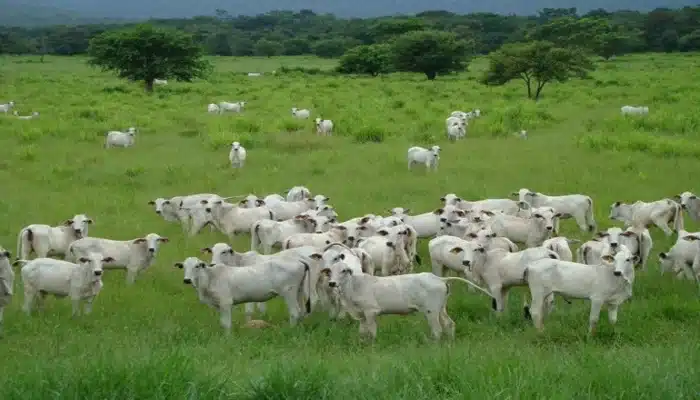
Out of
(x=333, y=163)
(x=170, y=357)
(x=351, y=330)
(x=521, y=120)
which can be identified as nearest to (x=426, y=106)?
(x=521, y=120)

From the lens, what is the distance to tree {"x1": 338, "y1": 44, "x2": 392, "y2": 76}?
5153 cm

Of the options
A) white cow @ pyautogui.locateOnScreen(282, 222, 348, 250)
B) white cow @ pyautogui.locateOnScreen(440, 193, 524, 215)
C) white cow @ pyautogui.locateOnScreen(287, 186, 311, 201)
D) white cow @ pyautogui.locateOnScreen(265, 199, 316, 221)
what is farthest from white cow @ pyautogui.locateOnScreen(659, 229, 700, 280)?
white cow @ pyautogui.locateOnScreen(287, 186, 311, 201)

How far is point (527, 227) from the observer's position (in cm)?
1280

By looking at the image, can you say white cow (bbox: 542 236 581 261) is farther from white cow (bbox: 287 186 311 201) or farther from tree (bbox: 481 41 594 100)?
tree (bbox: 481 41 594 100)

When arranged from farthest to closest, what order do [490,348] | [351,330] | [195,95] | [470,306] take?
[195,95] → [470,306] → [351,330] → [490,348]

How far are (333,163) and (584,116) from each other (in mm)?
11182

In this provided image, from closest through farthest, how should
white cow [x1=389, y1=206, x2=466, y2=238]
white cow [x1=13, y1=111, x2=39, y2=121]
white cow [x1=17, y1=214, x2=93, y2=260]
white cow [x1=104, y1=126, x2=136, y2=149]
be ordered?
white cow [x1=17, y1=214, x2=93, y2=260] → white cow [x1=389, y1=206, x2=466, y2=238] → white cow [x1=104, y1=126, x2=136, y2=149] → white cow [x1=13, y1=111, x2=39, y2=121]

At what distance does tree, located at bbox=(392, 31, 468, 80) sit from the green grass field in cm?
922

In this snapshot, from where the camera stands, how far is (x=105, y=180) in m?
18.1

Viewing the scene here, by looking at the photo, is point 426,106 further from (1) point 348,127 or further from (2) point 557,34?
(2) point 557,34

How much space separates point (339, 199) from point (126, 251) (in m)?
5.61

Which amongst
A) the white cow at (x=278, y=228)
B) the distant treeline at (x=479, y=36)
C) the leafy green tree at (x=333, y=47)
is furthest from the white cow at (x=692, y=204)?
the leafy green tree at (x=333, y=47)

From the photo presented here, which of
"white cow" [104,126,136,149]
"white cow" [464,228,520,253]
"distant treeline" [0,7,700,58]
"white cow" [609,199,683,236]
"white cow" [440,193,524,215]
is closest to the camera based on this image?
"white cow" [464,228,520,253]

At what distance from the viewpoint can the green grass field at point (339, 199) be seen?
6.11 m
